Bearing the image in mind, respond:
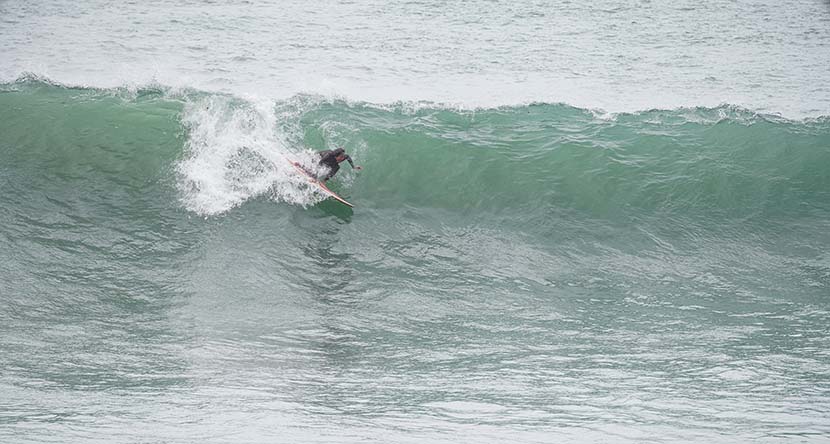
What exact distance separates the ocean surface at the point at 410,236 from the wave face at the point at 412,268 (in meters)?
0.05

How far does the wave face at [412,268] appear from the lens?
10.3m

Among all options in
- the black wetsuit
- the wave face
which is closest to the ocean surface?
the wave face

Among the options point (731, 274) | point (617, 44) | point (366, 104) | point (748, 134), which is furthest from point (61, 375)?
point (617, 44)

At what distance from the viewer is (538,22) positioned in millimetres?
22516

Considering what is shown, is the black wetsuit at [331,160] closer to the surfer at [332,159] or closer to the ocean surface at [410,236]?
the surfer at [332,159]

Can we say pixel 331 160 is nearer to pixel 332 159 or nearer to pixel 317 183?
pixel 332 159

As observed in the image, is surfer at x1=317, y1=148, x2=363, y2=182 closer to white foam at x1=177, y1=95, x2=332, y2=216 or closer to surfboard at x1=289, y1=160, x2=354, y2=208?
surfboard at x1=289, y1=160, x2=354, y2=208

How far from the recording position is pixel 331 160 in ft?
46.5

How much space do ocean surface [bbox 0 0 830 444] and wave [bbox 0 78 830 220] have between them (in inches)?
2.3

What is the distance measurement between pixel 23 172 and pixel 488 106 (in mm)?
8883

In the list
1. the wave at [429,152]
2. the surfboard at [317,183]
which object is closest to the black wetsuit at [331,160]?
the surfboard at [317,183]

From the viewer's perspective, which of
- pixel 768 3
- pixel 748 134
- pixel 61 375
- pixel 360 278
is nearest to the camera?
pixel 61 375

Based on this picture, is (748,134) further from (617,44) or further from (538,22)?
(538,22)

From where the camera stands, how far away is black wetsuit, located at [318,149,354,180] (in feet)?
46.3
